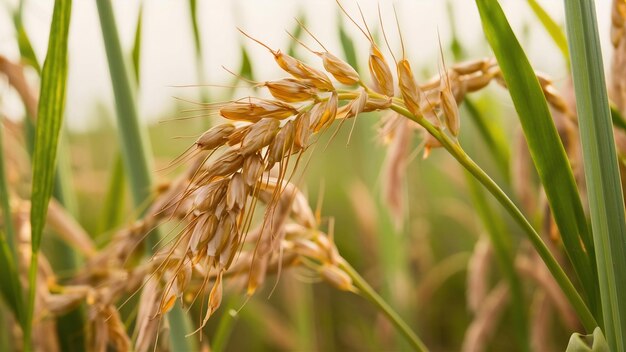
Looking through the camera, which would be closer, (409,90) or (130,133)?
(409,90)

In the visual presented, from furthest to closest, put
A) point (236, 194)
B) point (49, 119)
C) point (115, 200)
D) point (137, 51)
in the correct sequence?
point (115, 200) → point (137, 51) → point (49, 119) → point (236, 194)

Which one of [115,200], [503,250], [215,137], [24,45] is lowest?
[503,250]

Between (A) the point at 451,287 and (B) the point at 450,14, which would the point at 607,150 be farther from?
(A) the point at 451,287

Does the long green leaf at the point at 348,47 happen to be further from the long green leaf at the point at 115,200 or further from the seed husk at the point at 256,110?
the seed husk at the point at 256,110

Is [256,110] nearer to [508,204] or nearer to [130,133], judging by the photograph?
[508,204]

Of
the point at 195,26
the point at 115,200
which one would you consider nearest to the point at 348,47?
the point at 195,26

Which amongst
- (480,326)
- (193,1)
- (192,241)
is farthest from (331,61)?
(480,326)

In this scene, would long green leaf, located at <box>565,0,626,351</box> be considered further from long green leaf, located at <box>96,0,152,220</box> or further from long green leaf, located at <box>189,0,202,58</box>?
long green leaf, located at <box>189,0,202,58</box>

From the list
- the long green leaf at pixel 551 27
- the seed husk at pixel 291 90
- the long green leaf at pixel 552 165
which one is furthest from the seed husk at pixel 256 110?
the long green leaf at pixel 551 27
